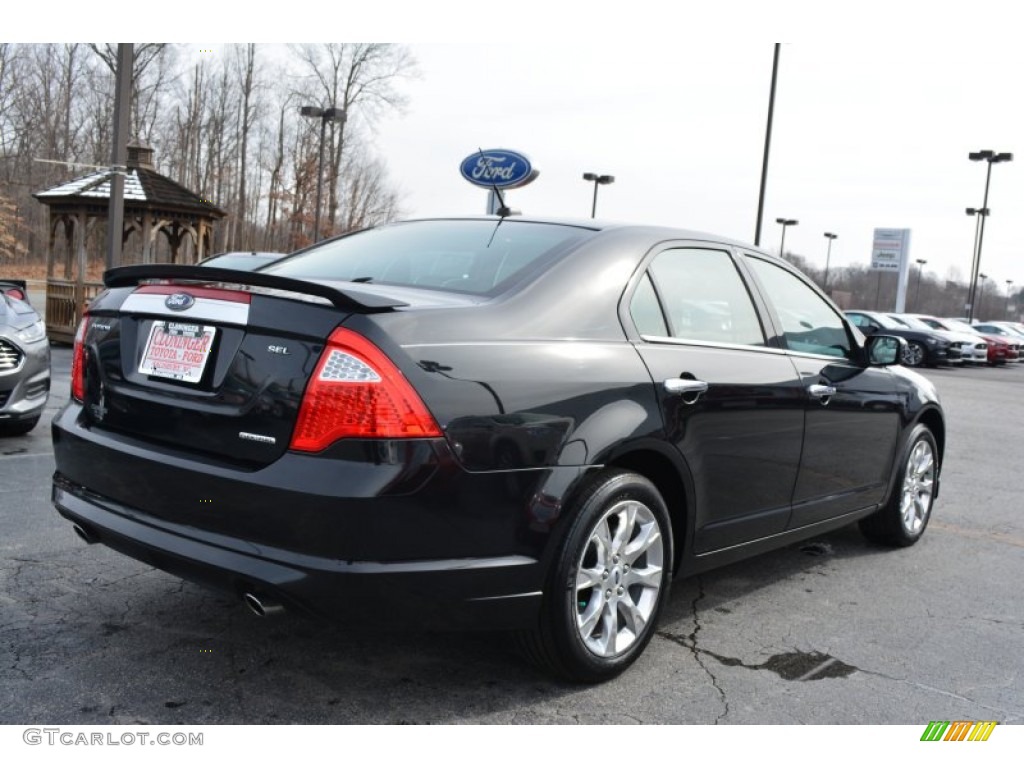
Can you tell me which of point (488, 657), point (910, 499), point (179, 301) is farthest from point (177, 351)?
point (910, 499)

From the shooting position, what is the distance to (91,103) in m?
53.7

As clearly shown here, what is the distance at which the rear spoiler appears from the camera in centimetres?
276

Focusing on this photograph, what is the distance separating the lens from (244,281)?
2.94 meters

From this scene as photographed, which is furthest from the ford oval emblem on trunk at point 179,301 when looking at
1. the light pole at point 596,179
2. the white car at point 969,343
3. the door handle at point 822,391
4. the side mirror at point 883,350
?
the light pole at point 596,179

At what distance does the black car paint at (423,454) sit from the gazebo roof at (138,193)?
56.2 feet

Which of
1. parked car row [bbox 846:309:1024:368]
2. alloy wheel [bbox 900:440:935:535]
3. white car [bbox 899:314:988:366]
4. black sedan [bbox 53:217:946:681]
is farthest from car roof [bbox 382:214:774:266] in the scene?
white car [bbox 899:314:988:366]

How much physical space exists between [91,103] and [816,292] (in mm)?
56819

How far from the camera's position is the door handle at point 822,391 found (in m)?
4.30

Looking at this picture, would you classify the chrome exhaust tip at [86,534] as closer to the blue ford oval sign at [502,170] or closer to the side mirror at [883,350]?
the side mirror at [883,350]

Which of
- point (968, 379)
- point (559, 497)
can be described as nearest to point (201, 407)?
point (559, 497)

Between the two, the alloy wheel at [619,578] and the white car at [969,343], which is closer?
the alloy wheel at [619,578]

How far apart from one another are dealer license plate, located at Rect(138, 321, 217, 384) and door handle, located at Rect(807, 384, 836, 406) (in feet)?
A: 8.61

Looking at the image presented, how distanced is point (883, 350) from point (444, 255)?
8.38ft

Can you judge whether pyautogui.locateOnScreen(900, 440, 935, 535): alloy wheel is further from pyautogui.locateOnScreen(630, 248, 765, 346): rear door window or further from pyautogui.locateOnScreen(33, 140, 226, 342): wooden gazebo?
pyautogui.locateOnScreen(33, 140, 226, 342): wooden gazebo
